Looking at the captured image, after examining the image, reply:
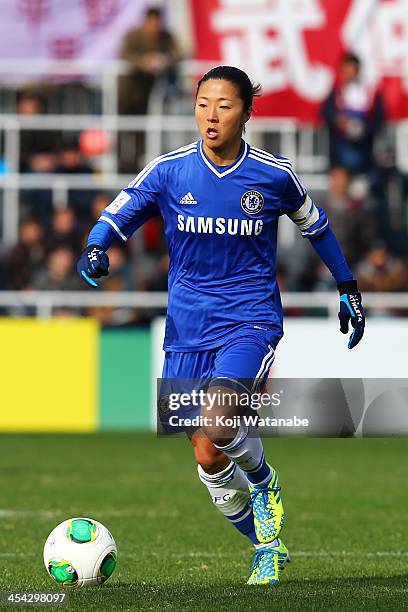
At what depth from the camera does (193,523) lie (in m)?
8.97

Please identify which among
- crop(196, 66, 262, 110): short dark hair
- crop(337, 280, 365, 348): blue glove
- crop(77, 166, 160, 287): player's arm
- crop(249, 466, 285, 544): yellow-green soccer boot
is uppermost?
crop(196, 66, 262, 110): short dark hair

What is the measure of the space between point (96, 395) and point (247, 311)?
9.81m

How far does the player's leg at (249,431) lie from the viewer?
6051 mm

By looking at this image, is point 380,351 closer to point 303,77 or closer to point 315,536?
point 303,77

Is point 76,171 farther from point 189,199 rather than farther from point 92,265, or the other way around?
point 92,265

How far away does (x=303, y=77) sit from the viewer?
56.9 feet

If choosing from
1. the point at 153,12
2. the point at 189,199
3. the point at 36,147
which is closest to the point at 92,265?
the point at 189,199

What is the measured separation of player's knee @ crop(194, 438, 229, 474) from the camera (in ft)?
21.0

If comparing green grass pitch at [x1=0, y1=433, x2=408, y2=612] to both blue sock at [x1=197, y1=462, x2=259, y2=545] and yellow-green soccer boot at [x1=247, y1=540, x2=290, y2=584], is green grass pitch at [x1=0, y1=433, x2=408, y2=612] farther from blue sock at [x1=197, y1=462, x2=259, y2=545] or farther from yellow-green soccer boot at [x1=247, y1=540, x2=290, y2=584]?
blue sock at [x1=197, y1=462, x2=259, y2=545]

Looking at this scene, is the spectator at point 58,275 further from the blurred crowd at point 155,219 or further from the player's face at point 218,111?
the player's face at point 218,111

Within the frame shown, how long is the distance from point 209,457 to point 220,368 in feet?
1.75

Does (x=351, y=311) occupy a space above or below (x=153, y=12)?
below

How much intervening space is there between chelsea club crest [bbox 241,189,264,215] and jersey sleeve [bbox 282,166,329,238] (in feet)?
0.52

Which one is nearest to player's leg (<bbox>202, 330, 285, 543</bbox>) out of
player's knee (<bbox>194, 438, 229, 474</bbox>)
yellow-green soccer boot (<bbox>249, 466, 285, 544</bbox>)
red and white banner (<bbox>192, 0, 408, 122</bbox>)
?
yellow-green soccer boot (<bbox>249, 466, 285, 544</bbox>)
